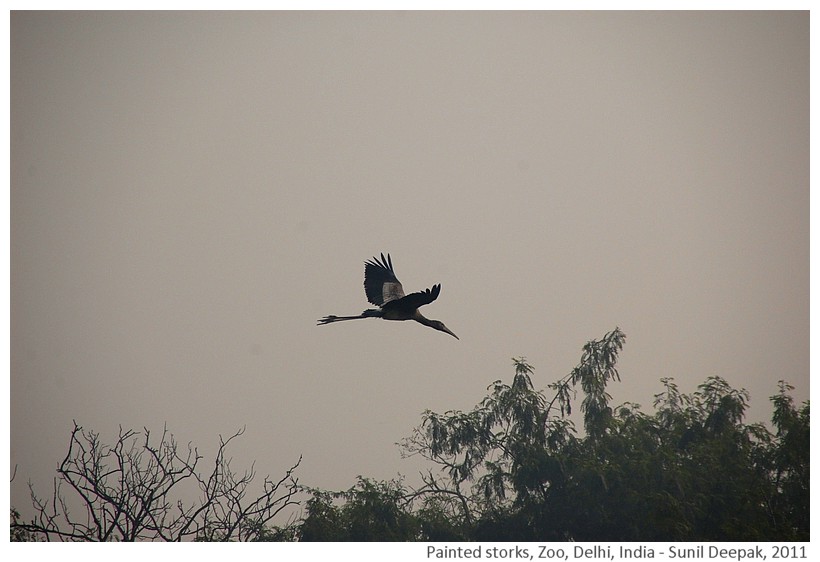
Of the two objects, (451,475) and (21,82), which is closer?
(451,475)

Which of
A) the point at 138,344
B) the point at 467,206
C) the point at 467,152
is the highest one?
the point at 467,152

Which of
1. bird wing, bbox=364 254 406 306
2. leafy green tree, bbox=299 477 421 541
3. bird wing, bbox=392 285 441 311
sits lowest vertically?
leafy green tree, bbox=299 477 421 541

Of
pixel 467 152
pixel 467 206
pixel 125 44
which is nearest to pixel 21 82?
pixel 125 44

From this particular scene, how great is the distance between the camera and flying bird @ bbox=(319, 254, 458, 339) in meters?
15.7

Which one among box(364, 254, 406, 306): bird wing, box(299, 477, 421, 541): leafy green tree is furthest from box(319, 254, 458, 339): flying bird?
box(299, 477, 421, 541): leafy green tree

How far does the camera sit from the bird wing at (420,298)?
13.9 meters

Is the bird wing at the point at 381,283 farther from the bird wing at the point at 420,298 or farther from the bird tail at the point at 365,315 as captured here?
the bird wing at the point at 420,298

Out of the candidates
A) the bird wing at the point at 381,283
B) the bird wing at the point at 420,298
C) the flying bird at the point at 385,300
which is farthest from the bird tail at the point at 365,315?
the bird wing at the point at 381,283

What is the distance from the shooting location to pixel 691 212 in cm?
7219

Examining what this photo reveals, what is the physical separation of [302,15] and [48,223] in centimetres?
5321

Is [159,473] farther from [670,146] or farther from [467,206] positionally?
[670,146]

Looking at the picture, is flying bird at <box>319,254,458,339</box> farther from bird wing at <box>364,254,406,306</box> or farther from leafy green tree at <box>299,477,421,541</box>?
leafy green tree at <box>299,477,421,541</box>

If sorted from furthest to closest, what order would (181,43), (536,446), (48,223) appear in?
(181,43) → (48,223) → (536,446)

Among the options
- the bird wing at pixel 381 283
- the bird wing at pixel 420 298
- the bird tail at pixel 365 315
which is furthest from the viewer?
the bird wing at pixel 381 283
